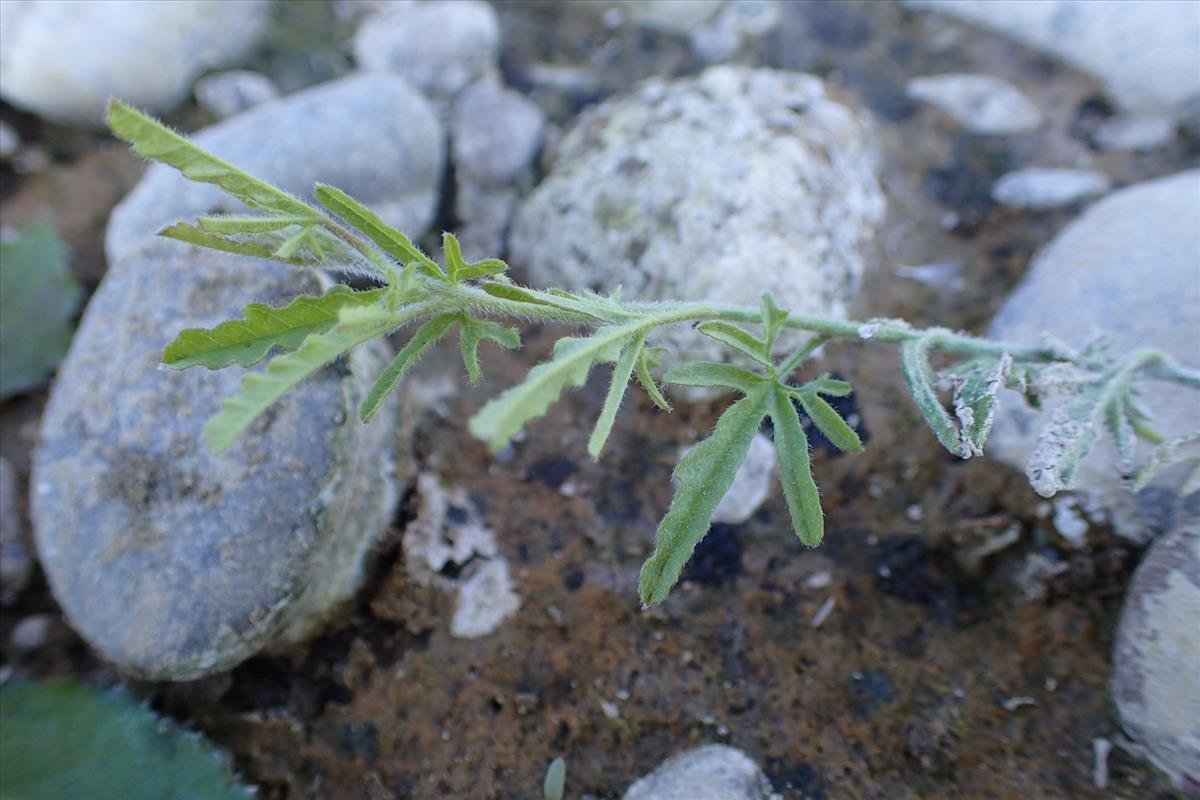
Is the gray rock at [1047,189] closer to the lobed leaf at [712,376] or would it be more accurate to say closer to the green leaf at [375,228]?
the lobed leaf at [712,376]

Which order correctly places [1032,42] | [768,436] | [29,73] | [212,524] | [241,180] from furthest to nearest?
1. [1032,42]
2. [29,73]
3. [768,436]
4. [212,524]
5. [241,180]

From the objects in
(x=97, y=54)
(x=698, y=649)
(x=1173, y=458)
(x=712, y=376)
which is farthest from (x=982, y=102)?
(x=97, y=54)

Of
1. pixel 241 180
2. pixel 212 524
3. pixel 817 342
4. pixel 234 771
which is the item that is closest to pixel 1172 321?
pixel 817 342

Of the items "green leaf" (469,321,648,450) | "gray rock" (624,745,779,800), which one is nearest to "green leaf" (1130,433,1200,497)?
"gray rock" (624,745,779,800)

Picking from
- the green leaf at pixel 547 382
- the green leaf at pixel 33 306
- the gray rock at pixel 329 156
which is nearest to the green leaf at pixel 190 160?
the green leaf at pixel 547 382

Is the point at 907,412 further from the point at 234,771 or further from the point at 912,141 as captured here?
the point at 234,771
